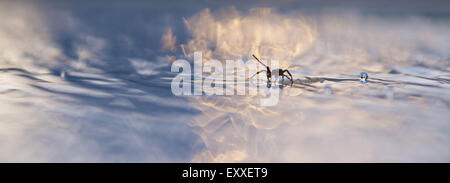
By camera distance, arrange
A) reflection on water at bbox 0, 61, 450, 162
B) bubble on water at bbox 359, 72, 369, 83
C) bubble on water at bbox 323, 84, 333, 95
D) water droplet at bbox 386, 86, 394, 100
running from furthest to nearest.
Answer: bubble on water at bbox 359, 72, 369, 83 → bubble on water at bbox 323, 84, 333, 95 → water droplet at bbox 386, 86, 394, 100 → reflection on water at bbox 0, 61, 450, 162

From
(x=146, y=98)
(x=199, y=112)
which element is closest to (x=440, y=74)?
(x=199, y=112)

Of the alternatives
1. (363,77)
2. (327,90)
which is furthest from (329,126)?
(363,77)

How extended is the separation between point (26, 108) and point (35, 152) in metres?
1.40

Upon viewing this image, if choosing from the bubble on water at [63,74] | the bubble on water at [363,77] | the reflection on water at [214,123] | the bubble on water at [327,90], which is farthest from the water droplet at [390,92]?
the bubble on water at [63,74]

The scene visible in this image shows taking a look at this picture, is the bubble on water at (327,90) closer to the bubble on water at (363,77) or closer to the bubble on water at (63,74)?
the bubble on water at (363,77)

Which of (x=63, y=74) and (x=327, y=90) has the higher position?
(x=63, y=74)

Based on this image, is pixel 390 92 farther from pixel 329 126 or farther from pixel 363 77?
pixel 329 126

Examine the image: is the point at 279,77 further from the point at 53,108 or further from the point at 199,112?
the point at 53,108

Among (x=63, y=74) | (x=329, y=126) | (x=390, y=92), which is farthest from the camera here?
(x=63, y=74)

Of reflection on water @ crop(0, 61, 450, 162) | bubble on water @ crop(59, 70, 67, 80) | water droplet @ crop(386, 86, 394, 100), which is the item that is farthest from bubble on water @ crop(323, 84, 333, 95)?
bubble on water @ crop(59, 70, 67, 80)

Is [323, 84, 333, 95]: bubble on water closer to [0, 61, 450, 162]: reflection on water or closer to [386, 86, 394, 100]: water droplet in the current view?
[0, 61, 450, 162]: reflection on water

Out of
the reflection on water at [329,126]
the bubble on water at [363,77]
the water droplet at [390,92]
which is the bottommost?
the reflection on water at [329,126]

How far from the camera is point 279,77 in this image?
5824mm

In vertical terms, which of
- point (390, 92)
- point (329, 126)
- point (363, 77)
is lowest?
point (329, 126)
